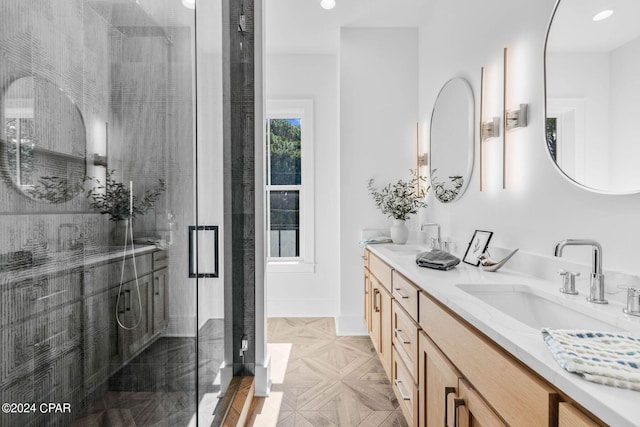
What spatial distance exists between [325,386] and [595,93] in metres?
2.10

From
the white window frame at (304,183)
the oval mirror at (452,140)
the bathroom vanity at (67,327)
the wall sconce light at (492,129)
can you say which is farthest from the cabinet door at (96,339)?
the white window frame at (304,183)

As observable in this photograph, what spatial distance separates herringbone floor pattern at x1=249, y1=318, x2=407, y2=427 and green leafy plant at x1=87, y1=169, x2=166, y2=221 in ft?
4.95

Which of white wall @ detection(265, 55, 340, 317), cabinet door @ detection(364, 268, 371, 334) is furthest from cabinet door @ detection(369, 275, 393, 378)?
white wall @ detection(265, 55, 340, 317)

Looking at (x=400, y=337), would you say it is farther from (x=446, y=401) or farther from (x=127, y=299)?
(x=127, y=299)

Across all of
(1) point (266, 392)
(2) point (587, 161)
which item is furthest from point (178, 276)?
(2) point (587, 161)

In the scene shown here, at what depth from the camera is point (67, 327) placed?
625 mm

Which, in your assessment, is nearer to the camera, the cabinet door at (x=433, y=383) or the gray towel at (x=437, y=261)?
the cabinet door at (x=433, y=383)

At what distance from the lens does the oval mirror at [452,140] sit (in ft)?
7.22

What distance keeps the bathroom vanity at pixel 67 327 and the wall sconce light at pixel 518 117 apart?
5.45 feet

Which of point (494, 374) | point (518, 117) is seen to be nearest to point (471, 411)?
point (494, 374)

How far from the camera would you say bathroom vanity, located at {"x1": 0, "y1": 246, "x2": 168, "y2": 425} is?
1.71 feet

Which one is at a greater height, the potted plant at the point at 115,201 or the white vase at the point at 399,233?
the potted plant at the point at 115,201

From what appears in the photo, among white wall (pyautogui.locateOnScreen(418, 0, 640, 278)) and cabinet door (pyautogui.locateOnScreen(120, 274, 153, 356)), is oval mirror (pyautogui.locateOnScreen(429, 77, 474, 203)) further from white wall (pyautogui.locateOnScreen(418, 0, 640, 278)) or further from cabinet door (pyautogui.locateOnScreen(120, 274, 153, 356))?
cabinet door (pyautogui.locateOnScreen(120, 274, 153, 356))

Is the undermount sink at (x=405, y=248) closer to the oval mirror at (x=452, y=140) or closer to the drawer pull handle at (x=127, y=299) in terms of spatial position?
the oval mirror at (x=452, y=140)
